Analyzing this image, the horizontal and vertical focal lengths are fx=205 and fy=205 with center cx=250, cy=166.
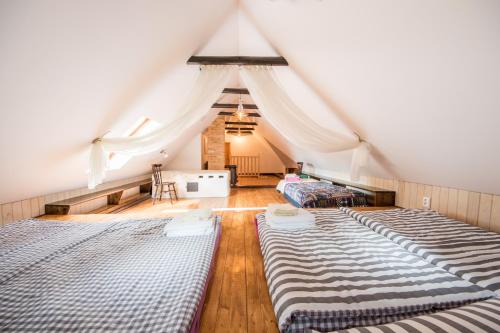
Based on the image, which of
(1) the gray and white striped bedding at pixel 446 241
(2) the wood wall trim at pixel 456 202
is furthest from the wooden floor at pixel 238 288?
(2) the wood wall trim at pixel 456 202

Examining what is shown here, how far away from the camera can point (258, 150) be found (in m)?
10.4

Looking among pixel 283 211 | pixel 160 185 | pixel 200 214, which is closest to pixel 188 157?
pixel 160 185

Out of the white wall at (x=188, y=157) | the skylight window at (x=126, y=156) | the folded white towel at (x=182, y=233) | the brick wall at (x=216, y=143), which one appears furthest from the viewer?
the brick wall at (x=216, y=143)

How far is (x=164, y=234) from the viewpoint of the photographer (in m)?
1.67

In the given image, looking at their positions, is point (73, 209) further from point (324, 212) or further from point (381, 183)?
point (381, 183)

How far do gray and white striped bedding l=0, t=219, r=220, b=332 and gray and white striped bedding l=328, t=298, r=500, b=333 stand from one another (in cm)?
72

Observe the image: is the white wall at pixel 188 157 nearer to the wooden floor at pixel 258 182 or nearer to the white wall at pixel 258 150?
the wooden floor at pixel 258 182

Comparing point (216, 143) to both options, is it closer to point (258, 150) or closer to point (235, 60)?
point (258, 150)

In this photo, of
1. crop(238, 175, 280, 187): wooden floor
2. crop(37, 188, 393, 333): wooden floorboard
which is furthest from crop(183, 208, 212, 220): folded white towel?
crop(238, 175, 280, 187): wooden floor

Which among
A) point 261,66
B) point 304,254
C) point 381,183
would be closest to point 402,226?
point 304,254

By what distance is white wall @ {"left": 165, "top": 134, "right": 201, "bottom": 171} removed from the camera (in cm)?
645

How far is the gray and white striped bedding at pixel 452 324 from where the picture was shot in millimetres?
697

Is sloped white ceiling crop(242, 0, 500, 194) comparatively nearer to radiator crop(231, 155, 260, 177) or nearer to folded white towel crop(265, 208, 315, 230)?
folded white towel crop(265, 208, 315, 230)

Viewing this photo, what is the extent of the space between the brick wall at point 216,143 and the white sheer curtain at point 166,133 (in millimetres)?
4559
